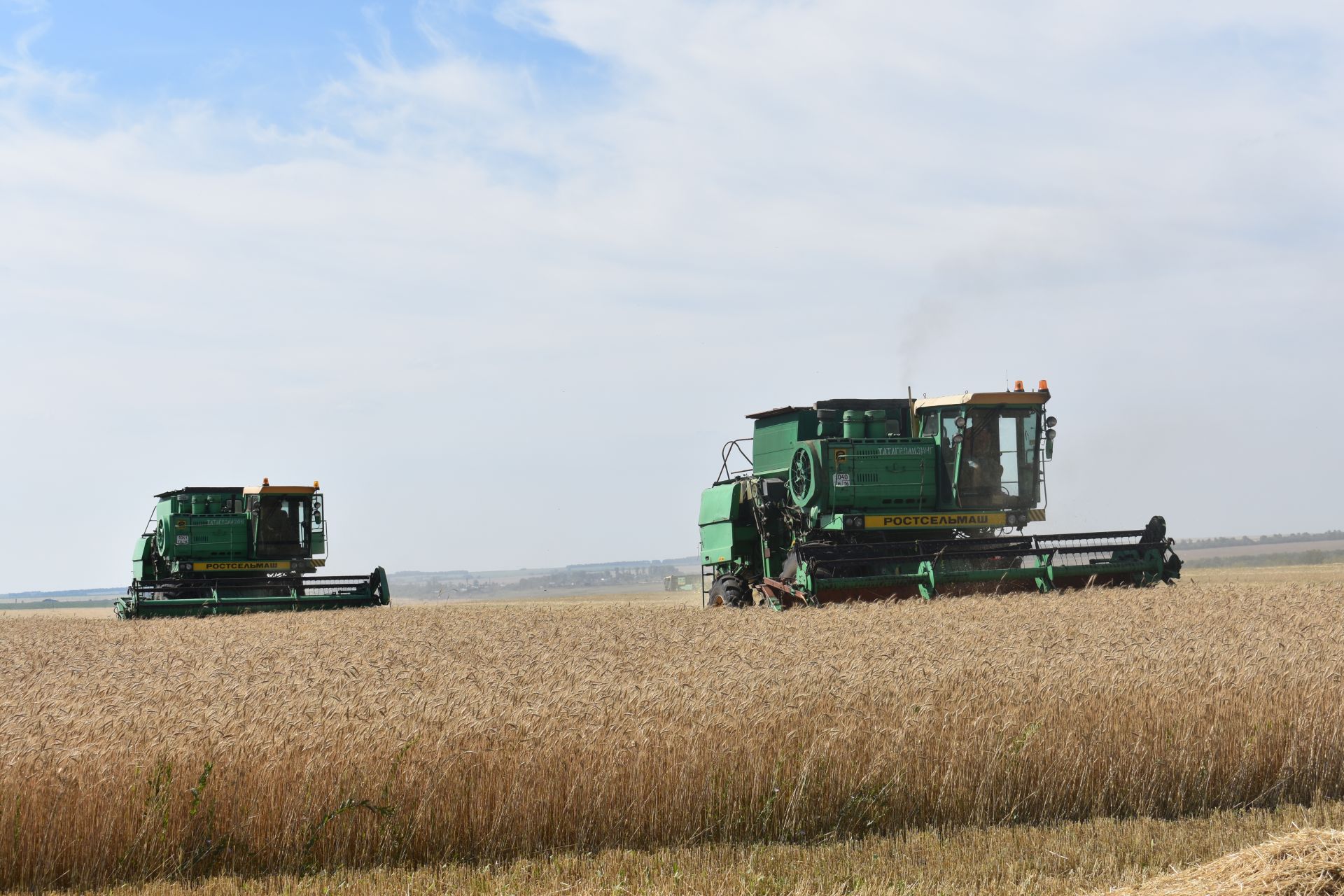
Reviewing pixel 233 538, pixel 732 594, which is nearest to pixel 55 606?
pixel 233 538

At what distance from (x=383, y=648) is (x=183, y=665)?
196cm

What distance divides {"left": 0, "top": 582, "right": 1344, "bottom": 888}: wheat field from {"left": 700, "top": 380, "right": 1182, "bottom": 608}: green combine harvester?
833 centimetres

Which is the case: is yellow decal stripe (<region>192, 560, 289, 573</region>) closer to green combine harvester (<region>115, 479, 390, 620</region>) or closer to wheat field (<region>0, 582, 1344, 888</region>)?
green combine harvester (<region>115, 479, 390, 620</region>)

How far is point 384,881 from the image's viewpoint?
21.0 feet

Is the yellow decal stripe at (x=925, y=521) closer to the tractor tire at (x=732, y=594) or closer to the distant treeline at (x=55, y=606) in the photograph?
the tractor tire at (x=732, y=594)

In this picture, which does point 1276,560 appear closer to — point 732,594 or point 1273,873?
point 732,594

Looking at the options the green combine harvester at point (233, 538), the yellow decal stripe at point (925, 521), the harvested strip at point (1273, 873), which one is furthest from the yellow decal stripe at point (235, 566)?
the harvested strip at point (1273, 873)

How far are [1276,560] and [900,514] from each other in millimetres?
73395

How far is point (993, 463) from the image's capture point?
68.0 feet

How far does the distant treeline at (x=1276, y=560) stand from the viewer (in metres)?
76.7

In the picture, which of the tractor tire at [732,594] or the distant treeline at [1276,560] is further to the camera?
the distant treeline at [1276,560]

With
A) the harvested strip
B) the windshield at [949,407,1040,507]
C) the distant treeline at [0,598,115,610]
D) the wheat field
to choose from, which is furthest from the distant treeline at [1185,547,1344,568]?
the distant treeline at [0,598,115,610]

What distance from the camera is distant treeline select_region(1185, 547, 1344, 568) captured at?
3019 inches

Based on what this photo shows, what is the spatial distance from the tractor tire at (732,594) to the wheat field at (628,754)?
11.1m
